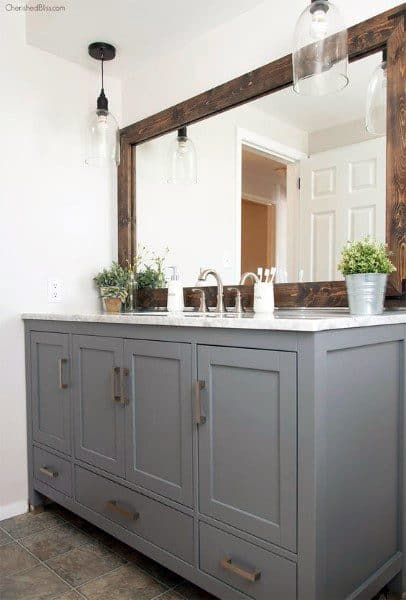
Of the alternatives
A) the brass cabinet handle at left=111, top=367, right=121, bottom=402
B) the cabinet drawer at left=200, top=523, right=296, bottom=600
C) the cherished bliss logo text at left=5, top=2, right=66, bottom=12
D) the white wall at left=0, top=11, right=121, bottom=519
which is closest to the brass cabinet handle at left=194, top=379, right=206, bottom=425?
the cabinet drawer at left=200, top=523, right=296, bottom=600

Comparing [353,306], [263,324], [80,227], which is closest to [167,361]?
[263,324]

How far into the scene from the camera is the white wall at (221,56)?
6.07 feet

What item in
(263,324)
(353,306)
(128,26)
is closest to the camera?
(263,324)

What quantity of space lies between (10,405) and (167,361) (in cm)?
105

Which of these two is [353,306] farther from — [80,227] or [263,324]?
[80,227]

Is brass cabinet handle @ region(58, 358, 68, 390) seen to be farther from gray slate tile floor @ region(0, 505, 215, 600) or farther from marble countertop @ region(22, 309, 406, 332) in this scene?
gray slate tile floor @ region(0, 505, 215, 600)

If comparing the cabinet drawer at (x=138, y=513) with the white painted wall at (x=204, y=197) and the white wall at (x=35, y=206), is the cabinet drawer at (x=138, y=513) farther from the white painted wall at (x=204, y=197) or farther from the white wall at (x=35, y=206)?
the white painted wall at (x=204, y=197)

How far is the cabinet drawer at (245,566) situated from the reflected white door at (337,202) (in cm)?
96

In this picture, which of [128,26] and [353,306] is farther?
[128,26]

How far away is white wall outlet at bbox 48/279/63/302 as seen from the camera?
235 cm

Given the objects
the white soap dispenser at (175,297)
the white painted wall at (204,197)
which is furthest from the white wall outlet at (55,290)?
the white soap dispenser at (175,297)

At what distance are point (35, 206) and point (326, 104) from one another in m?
1.39

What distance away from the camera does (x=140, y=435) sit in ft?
5.49

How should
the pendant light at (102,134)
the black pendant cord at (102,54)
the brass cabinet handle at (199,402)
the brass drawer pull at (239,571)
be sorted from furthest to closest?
1. the pendant light at (102,134)
2. the black pendant cord at (102,54)
3. the brass cabinet handle at (199,402)
4. the brass drawer pull at (239,571)
